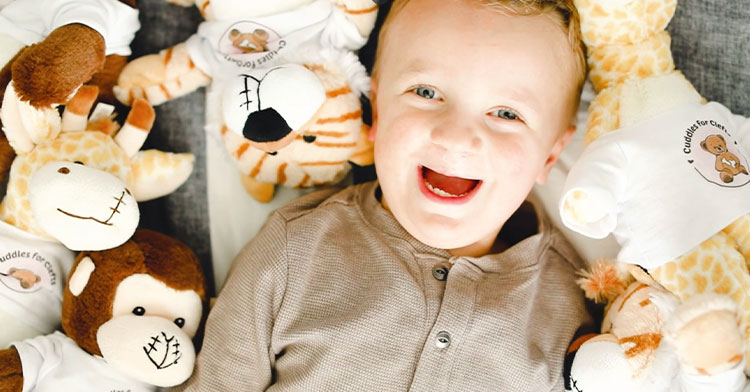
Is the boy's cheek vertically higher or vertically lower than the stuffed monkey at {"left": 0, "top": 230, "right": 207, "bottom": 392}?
higher

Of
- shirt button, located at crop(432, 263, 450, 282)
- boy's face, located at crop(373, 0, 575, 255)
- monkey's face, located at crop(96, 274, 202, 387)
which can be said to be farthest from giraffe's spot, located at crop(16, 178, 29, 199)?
shirt button, located at crop(432, 263, 450, 282)

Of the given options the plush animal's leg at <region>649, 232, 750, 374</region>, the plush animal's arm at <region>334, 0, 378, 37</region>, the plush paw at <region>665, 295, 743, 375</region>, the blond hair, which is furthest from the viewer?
the plush animal's arm at <region>334, 0, 378, 37</region>

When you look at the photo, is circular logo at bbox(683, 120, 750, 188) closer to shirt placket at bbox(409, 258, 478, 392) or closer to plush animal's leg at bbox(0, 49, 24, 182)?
shirt placket at bbox(409, 258, 478, 392)

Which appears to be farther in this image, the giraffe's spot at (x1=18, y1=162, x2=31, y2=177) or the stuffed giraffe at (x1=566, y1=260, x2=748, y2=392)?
the giraffe's spot at (x1=18, y1=162, x2=31, y2=177)

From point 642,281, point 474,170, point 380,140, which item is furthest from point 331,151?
point 642,281

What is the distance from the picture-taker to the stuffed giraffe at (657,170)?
104cm

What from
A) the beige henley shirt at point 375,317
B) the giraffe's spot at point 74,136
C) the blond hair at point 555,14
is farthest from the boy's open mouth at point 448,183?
the giraffe's spot at point 74,136

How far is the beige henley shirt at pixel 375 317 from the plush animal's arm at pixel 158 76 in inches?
12.9

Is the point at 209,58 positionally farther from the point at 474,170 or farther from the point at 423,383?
the point at 423,383

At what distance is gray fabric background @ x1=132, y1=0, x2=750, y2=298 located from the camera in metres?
1.27

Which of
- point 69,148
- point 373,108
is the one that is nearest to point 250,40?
point 373,108

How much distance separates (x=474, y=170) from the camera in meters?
1.07

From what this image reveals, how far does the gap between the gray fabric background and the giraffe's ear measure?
3.0 inches

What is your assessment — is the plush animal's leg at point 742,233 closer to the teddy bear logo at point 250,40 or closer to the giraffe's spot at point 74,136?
the teddy bear logo at point 250,40
